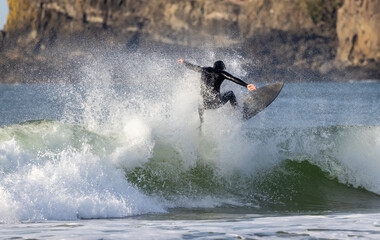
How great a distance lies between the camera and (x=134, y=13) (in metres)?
142

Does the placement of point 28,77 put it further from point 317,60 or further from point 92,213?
point 92,213

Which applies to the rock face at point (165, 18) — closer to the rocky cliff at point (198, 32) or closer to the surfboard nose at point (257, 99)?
the rocky cliff at point (198, 32)

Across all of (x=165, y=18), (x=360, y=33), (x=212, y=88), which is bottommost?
(x=212, y=88)

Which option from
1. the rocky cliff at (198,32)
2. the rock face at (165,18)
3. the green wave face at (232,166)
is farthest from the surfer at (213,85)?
the rock face at (165,18)

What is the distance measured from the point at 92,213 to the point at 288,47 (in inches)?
4756

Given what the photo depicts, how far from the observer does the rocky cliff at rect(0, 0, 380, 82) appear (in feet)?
403

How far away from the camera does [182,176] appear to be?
39.5 ft

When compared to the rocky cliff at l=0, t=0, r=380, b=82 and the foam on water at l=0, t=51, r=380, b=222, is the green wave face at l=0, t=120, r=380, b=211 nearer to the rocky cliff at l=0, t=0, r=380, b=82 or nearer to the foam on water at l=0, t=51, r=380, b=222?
the foam on water at l=0, t=51, r=380, b=222

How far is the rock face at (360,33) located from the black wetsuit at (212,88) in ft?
360

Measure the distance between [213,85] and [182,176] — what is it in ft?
5.85

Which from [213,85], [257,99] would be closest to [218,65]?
[213,85]

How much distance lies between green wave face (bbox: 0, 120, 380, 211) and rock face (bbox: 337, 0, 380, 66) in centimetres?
10808

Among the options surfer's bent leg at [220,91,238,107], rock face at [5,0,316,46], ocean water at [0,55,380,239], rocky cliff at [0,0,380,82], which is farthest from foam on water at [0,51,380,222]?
rock face at [5,0,316,46]

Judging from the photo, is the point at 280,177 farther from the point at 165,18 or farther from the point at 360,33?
the point at 165,18
